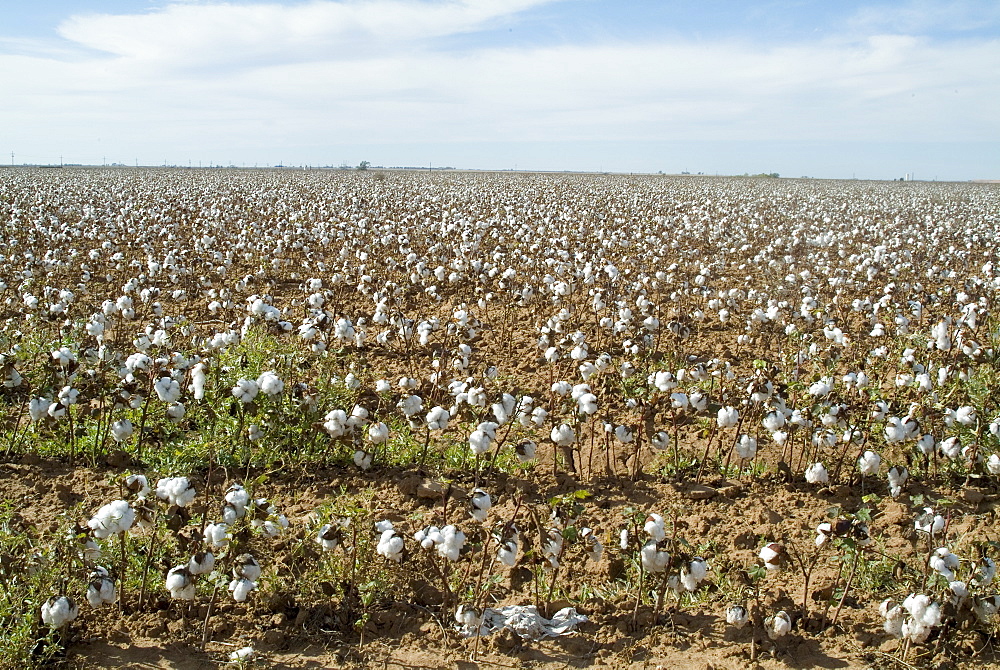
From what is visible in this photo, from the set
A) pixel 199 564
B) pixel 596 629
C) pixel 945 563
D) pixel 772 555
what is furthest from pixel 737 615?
pixel 199 564

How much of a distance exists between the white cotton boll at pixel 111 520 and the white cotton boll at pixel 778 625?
3039mm

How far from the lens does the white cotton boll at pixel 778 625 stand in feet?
10.9

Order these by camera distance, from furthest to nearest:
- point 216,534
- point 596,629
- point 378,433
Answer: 1. point 378,433
2. point 596,629
3. point 216,534

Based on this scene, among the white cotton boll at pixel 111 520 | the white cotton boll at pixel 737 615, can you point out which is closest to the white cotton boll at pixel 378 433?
the white cotton boll at pixel 111 520

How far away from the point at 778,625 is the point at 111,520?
3118mm

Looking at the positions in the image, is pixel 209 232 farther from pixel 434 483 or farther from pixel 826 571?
pixel 826 571

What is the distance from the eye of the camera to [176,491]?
3.31 meters

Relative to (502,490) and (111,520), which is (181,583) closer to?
(111,520)

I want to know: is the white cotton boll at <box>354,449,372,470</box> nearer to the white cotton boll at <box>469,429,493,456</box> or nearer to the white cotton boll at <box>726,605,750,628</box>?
the white cotton boll at <box>469,429,493,456</box>

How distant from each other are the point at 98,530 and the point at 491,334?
19.6ft

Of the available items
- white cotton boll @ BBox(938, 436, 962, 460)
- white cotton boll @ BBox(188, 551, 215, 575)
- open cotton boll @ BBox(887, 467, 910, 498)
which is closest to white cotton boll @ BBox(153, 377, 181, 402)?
white cotton boll @ BBox(188, 551, 215, 575)

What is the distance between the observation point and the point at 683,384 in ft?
20.5

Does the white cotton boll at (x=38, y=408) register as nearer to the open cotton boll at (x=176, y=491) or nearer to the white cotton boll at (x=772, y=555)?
the open cotton boll at (x=176, y=491)

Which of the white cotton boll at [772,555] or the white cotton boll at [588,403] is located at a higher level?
the white cotton boll at [588,403]
